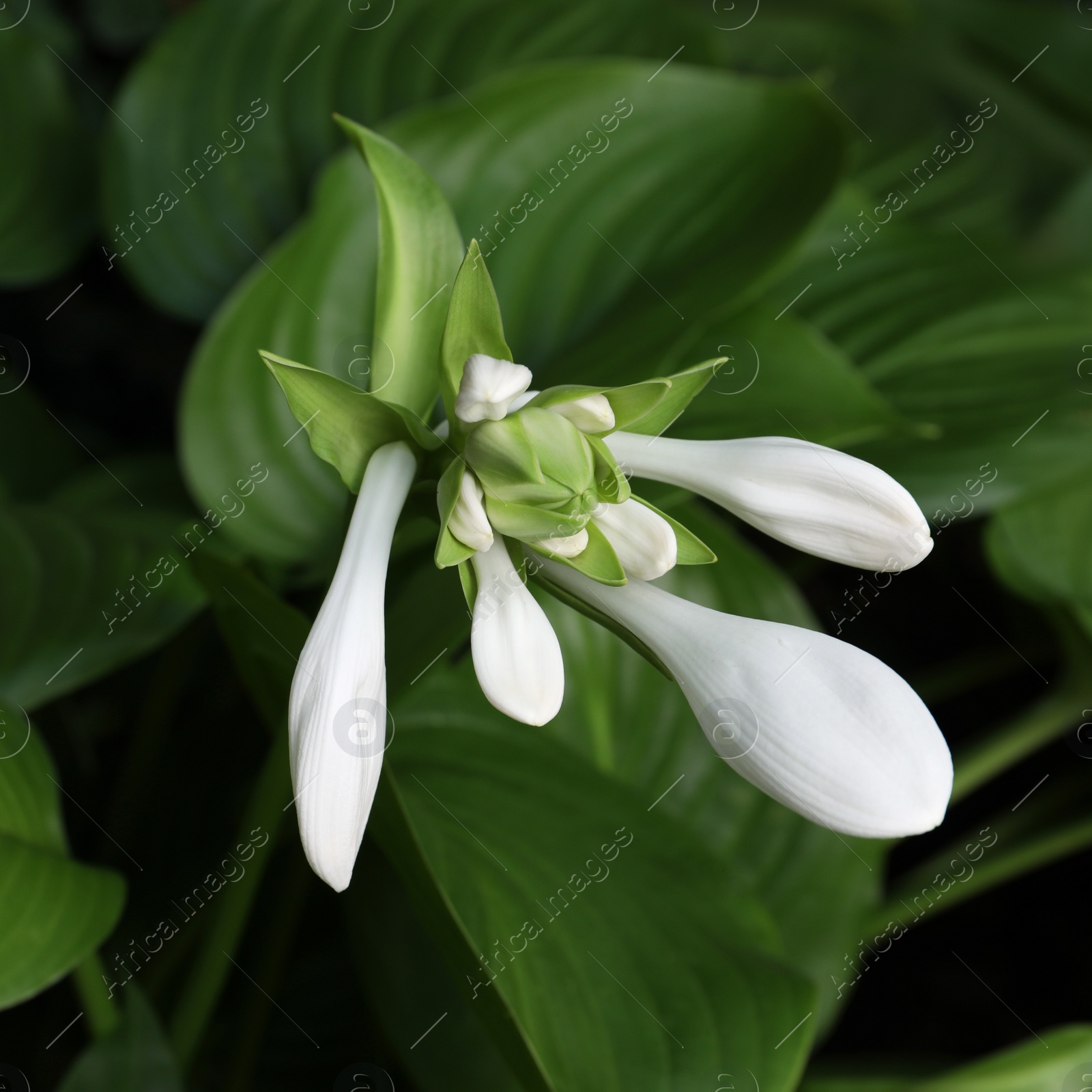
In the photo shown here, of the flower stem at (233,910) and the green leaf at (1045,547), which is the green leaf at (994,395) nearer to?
the green leaf at (1045,547)

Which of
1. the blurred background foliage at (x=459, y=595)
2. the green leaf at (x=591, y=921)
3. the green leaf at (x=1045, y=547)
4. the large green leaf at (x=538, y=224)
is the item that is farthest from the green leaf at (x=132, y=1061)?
the green leaf at (x=1045, y=547)

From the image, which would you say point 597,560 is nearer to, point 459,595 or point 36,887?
point 459,595

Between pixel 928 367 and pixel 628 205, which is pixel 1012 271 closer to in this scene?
pixel 928 367

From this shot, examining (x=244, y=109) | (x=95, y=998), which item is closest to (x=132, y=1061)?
(x=95, y=998)

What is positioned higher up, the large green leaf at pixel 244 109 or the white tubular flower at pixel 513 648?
the large green leaf at pixel 244 109

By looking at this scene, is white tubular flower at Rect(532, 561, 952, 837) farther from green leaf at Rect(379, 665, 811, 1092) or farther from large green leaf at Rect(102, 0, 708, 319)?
large green leaf at Rect(102, 0, 708, 319)

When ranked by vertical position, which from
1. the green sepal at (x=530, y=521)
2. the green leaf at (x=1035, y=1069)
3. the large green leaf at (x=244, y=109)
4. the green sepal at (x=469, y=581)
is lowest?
the green leaf at (x=1035, y=1069)
